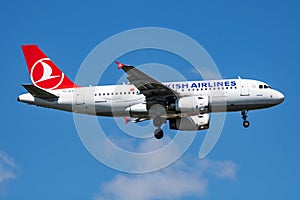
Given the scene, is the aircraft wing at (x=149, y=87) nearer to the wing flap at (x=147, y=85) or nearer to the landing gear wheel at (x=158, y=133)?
the wing flap at (x=147, y=85)

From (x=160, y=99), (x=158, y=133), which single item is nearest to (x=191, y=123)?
(x=158, y=133)

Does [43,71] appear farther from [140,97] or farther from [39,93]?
[140,97]

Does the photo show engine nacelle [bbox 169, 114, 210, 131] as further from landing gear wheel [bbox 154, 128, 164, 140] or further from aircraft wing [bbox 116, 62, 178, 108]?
aircraft wing [bbox 116, 62, 178, 108]

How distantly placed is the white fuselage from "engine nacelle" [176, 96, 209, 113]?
134cm

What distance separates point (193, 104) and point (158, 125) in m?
5.13

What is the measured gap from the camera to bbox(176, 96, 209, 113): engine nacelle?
6900cm

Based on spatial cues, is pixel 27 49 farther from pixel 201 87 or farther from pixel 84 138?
pixel 201 87

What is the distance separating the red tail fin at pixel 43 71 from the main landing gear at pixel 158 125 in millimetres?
9903

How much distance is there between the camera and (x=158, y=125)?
72.4 meters

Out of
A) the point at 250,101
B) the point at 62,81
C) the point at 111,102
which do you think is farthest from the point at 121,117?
the point at 250,101

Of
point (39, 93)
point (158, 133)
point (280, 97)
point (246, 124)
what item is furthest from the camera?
point (158, 133)

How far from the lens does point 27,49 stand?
7906 centimetres

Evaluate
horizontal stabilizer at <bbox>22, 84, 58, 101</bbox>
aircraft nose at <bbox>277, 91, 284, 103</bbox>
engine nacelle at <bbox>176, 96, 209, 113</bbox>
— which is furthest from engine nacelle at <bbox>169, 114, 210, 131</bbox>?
horizontal stabilizer at <bbox>22, 84, 58, 101</bbox>

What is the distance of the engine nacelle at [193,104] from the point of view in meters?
69.0
